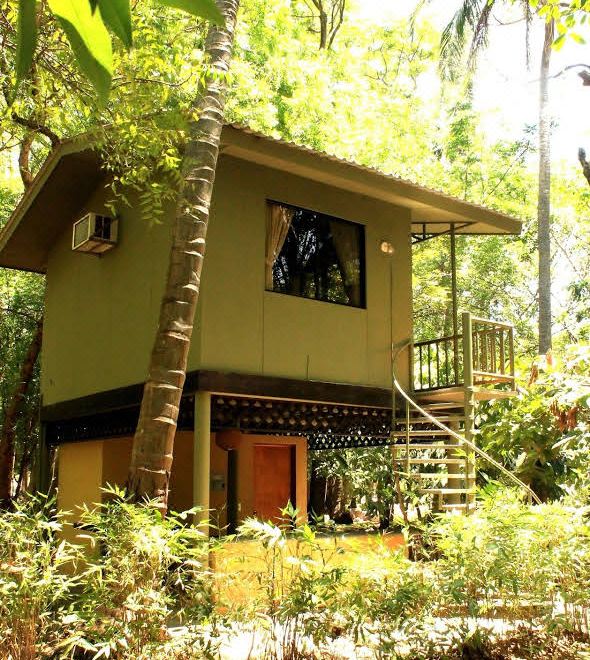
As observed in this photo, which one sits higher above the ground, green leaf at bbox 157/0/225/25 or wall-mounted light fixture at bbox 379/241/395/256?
wall-mounted light fixture at bbox 379/241/395/256

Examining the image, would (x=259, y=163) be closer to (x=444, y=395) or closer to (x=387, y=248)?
(x=387, y=248)

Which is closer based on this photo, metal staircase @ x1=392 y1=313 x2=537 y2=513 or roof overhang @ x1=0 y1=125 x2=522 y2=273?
roof overhang @ x1=0 y1=125 x2=522 y2=273

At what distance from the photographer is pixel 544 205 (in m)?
16.0

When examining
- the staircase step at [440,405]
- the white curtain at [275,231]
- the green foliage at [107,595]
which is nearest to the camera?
the green foliage at [107,595]

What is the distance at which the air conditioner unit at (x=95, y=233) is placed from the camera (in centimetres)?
980

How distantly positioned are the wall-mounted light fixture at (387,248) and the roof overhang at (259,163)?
1.88 ft

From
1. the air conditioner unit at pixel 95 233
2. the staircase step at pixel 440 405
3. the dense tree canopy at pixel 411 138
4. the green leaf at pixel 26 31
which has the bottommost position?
the staircase step at pixel 440 405

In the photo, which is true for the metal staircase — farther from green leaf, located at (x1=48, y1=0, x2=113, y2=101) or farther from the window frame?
green leaf, located at (x1=48, y1=0, x2=113, y2=101)

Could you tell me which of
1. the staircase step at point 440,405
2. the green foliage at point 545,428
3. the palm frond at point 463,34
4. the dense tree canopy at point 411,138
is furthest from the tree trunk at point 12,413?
the palm frond at point 463,34

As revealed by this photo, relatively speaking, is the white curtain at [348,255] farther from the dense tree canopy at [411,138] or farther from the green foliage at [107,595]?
the green foliage at [107,595]

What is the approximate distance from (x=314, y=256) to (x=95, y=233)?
2.80m

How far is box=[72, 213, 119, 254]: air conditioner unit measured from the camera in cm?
980

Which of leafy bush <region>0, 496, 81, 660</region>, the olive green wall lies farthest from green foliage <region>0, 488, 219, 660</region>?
the olive green wall

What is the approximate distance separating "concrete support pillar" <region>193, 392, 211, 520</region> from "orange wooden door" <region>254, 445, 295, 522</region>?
4.63m
